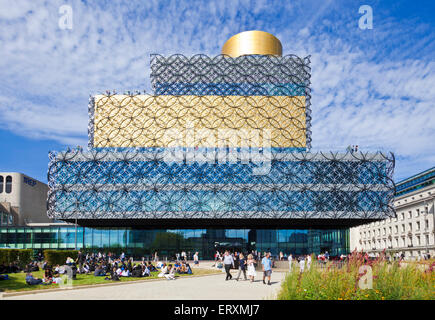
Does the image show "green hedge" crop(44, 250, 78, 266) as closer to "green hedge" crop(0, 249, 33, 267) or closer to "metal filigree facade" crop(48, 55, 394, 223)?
"green hedge" crop(0, 249, 33, 267)

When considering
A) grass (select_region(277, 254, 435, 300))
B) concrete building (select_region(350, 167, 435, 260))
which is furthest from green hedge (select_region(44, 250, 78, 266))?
concrete building (select_region(350, 167, 435, 260))

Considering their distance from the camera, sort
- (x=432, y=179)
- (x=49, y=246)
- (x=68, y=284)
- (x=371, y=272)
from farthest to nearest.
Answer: (x=432, y=179), (x=49, y=246), (x=68, y=284), (x=371, y=272)

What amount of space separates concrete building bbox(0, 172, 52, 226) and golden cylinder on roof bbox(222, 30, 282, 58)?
57006 mm

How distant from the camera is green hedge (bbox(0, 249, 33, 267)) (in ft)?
110

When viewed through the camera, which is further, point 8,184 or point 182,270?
point 8,184

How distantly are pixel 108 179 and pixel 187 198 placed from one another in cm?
1252

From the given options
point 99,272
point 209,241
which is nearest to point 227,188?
point 209,241

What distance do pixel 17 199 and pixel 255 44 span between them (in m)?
63.2

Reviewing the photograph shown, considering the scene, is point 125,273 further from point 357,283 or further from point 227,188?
point 227,188

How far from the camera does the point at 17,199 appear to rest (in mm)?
90688

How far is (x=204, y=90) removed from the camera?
7294 centimetres

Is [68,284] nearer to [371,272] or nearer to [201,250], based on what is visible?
[371,272]
